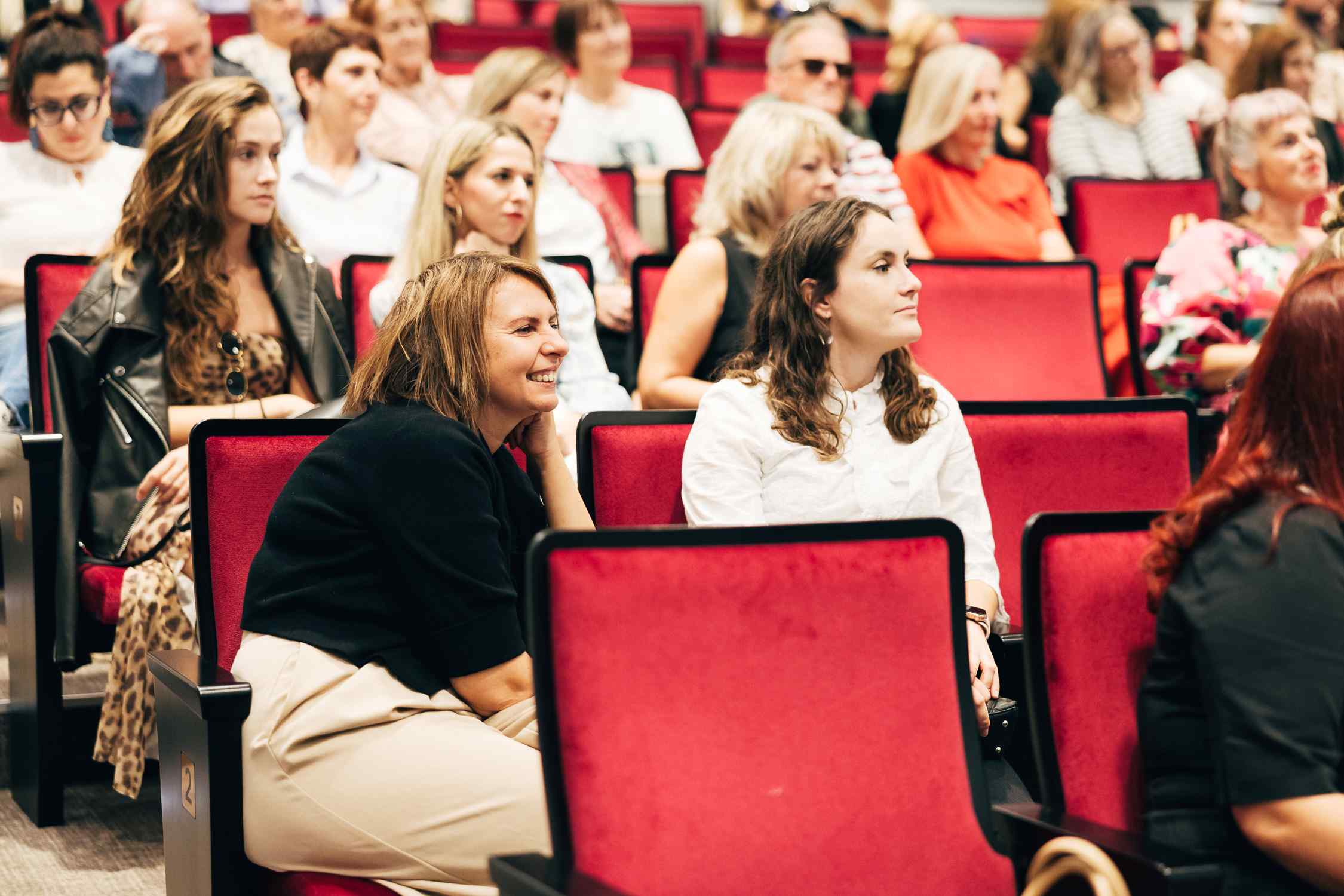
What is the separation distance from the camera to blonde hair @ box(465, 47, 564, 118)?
10.4 ft

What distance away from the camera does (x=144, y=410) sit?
7.41 ft

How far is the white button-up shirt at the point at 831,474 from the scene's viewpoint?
1.82 metres

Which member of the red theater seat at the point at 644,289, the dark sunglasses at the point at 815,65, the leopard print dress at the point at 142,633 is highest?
the dark sunglasses at the point at 815,65

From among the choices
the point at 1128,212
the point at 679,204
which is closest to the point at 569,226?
the point at 679,204

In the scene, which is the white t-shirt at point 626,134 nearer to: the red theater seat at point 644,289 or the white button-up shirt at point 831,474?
the red theater seat at point 644,289

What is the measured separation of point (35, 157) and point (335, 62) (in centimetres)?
62

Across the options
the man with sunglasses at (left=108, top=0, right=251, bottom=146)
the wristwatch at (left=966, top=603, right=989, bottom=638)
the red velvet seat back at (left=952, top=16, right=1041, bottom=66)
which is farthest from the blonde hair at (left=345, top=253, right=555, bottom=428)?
the red velvet seat back at (left=952, top=16, right=1041, bottom=66)

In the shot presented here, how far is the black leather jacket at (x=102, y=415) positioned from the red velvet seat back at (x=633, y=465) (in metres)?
0.78

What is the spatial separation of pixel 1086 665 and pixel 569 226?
2.11 m

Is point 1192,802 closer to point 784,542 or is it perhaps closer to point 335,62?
point 784,542

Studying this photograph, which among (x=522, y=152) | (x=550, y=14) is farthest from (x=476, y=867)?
(x=550, y=14)

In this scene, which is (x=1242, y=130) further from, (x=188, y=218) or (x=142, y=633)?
(x=142, y=633)

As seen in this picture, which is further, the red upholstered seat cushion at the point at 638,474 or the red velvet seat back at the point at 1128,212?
the red velvet seat back at the point at 1128,212

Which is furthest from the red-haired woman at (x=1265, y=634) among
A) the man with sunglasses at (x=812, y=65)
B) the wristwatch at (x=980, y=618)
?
the man with sunglasses at (x=812, y=65)
